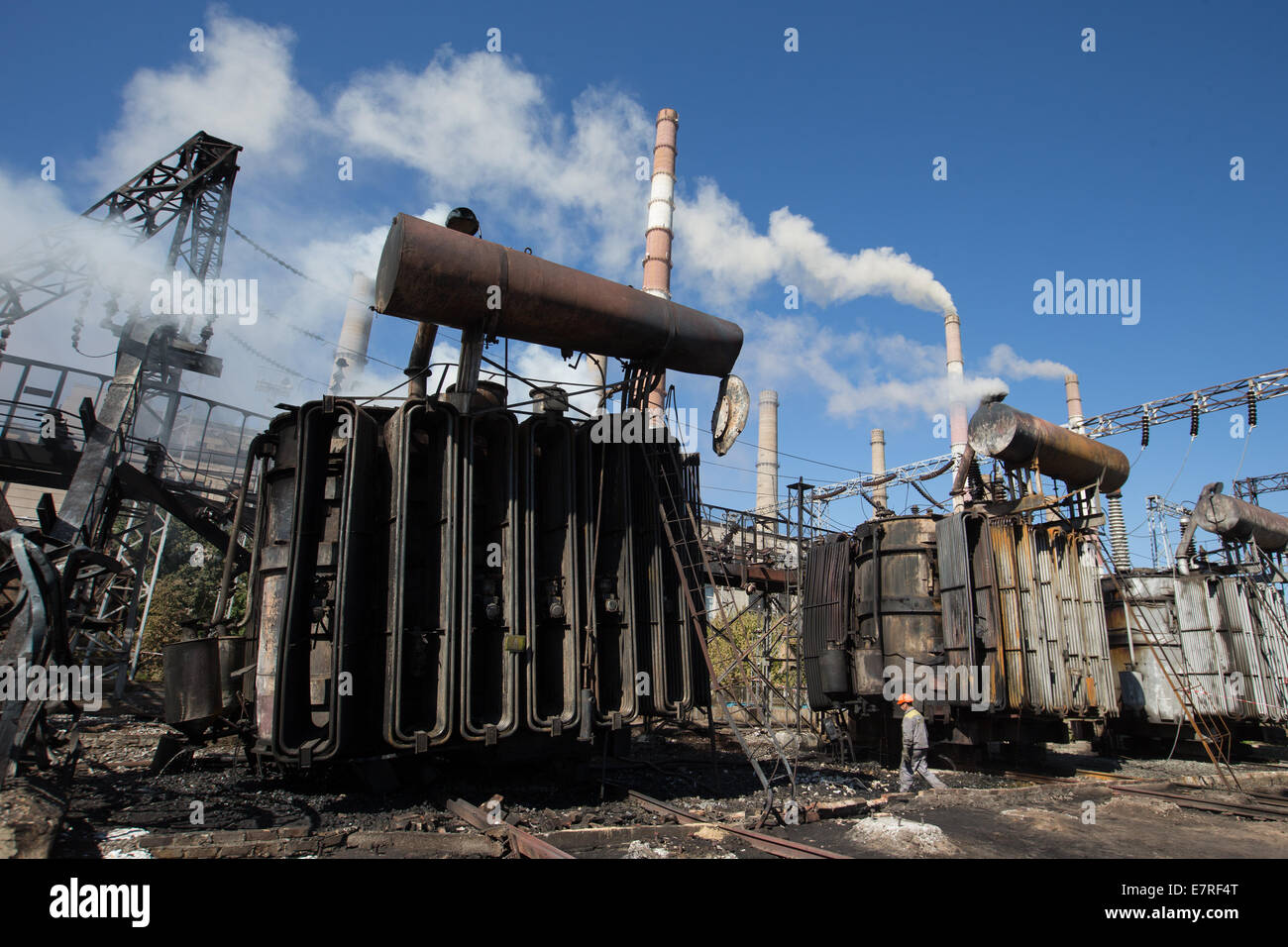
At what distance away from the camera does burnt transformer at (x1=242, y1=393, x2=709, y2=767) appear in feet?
25.6

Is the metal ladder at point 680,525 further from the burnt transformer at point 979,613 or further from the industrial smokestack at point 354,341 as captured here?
the industrial smokestack at point 354,341

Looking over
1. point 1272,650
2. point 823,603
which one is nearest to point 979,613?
point 823,603

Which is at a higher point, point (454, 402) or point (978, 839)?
point (454, 402)

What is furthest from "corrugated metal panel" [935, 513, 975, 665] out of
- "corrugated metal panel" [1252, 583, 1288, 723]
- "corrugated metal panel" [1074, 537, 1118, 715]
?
"corrugated metal panel" [1252, 583, 1288, 723]

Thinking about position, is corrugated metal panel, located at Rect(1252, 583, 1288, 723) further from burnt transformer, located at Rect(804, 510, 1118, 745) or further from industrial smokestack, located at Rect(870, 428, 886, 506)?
industrial smokestack, located at Rect(870, 428, 886, 506)

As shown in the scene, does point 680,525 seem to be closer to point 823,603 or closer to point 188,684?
point 823,603

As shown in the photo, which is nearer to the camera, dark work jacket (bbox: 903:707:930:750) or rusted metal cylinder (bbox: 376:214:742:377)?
rusted metal cylinder (bbox: 376:214:742:377)

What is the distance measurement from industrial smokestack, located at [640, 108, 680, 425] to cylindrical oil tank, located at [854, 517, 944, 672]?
55.4ft

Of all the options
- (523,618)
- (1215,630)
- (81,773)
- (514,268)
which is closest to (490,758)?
(523,618)

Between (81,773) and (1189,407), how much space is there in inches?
1425

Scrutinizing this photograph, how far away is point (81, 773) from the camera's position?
8.61m

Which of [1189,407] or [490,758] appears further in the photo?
[1189,407]
